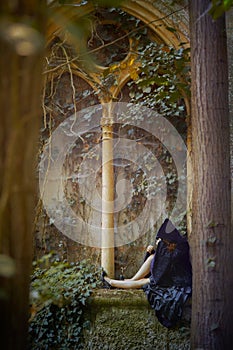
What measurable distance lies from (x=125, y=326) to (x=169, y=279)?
565 millimetres

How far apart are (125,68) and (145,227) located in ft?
6.12

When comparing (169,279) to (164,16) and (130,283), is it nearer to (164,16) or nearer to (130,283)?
(130,283)

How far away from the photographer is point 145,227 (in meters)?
5.48

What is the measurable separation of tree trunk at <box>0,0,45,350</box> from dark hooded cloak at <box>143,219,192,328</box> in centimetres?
300

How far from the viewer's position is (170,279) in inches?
162

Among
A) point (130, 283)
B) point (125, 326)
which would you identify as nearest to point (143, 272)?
point (130, 283)

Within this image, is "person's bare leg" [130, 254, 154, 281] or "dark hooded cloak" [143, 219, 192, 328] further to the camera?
"person's bare leg" [130, 254, 154, 281]

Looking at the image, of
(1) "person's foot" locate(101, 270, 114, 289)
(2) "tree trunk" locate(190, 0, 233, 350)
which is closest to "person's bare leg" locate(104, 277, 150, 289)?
(1) "person's foot" locate(101, 270, 114, 289)

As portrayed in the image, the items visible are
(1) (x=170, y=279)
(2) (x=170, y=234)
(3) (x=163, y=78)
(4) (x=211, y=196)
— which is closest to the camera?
(4) (x=211, y=196)

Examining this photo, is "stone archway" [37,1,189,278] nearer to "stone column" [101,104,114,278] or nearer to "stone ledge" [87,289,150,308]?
"stone column" [101,104,114,278]

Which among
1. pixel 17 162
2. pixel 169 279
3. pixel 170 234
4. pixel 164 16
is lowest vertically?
pixel 169 279

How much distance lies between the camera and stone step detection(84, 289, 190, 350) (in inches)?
158

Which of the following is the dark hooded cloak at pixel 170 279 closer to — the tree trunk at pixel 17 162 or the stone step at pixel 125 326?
the stone step at pixel 125 326

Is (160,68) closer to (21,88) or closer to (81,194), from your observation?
(81,194)
